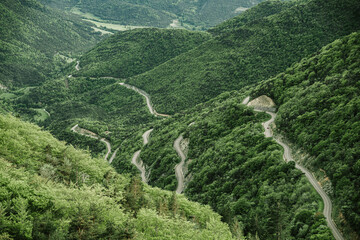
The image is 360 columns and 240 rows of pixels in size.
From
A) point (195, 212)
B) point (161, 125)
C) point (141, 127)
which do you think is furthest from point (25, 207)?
point (141, 127)

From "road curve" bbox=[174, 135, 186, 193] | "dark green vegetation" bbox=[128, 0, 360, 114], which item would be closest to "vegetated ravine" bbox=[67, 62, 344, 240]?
"road curve" bbox=[174, 135, 186, 193]

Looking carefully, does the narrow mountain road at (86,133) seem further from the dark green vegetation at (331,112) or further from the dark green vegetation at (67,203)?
the dark green vegetation at (67,203)

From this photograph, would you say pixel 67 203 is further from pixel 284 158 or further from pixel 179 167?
pixel 179 167

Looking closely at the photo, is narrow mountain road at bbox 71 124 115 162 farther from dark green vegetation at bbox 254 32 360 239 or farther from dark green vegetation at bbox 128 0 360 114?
dark green vegetation at bbox 254 32 360 239

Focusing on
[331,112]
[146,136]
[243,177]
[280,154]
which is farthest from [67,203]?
[146,136]

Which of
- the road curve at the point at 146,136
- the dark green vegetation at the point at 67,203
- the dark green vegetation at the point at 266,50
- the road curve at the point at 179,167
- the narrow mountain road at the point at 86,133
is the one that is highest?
the dark green vegetation at the point at 266,50

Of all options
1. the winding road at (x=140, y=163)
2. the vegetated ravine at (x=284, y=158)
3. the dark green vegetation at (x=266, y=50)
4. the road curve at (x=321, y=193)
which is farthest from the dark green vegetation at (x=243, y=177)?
the dark green vegetation at (x=266, y=50)

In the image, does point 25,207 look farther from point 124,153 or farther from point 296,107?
point 124,153
